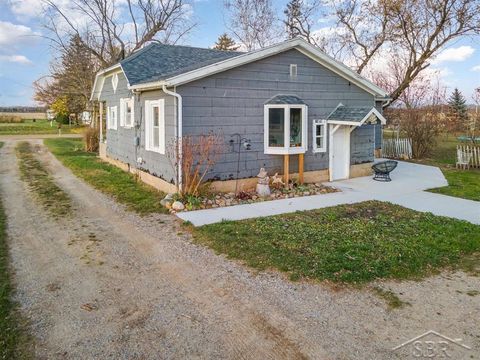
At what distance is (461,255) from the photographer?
6.44 meters

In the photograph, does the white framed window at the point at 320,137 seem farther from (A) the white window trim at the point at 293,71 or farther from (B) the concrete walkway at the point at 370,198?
(A) the white window trim at the point at 293,71

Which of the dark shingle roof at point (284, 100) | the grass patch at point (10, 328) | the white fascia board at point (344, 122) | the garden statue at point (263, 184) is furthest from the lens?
the white fascia board at point (344, 122)

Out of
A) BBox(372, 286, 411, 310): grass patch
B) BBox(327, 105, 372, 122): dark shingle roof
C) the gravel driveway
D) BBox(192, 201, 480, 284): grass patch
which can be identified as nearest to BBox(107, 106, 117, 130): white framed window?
BBox(327, 105, 372, 122): dark shingle roof

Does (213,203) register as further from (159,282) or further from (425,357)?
(425,357)

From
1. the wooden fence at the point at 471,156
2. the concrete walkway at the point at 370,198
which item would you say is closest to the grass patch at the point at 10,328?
the concrete walkway at the point at 370,198

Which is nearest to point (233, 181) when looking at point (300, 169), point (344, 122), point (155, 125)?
point (300, 169)

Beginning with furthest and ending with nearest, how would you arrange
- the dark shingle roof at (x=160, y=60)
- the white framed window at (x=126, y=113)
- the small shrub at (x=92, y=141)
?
the small shrub at (x=92, y=141) < the white framed window at (x=126, y=113) < the dark shingle roof at (x=160, y=60)

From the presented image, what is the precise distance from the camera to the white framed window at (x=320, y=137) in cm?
1256

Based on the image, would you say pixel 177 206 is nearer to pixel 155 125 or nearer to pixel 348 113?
pixel 155 125

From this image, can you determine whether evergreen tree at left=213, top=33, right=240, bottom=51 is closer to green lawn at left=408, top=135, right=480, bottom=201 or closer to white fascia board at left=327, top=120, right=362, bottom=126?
green lawn at left=408, top=135, right=480, bottom=201

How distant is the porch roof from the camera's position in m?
11.9

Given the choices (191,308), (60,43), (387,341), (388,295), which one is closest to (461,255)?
(388,295)

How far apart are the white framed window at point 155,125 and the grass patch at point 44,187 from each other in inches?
109

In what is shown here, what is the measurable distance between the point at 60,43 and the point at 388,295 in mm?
29285
